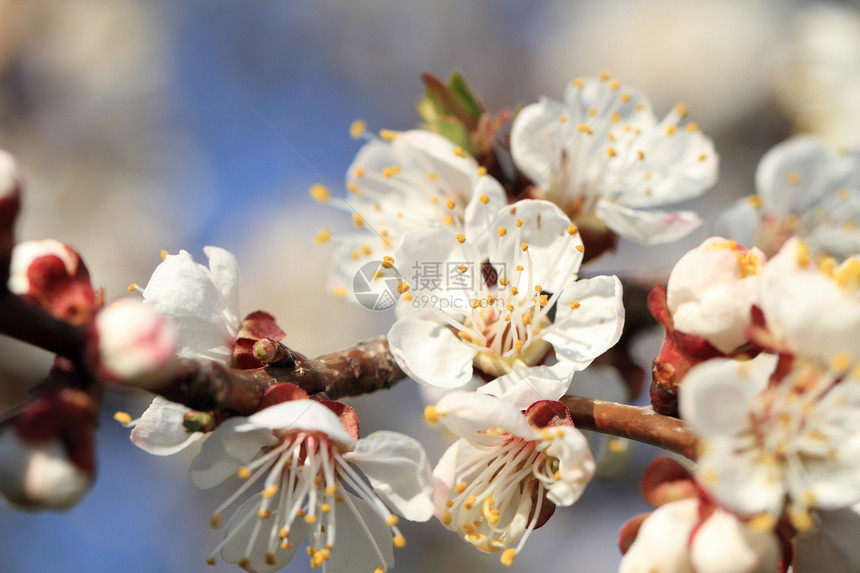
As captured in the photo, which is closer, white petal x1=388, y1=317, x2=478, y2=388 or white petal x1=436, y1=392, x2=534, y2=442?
white petal x1=436, y1=392, x2=534, y2=442

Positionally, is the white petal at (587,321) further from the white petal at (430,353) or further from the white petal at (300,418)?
the white petal at (300,418)

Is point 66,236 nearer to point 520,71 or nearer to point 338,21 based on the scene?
point 338,21

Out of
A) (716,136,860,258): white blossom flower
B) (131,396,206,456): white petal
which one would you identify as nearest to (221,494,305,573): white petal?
(131,396,206,456): white petal

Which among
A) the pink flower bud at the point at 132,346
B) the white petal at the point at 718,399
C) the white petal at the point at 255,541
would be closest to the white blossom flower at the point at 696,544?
the white petal at the point at 718,399

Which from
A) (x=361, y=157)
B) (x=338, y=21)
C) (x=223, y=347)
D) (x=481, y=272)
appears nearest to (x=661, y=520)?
(x=481, y=272)

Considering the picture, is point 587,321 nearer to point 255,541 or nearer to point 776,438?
point 776,438
